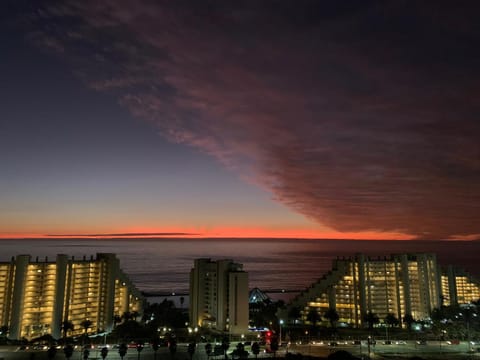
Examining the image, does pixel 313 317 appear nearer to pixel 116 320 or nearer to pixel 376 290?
pixel 376 290

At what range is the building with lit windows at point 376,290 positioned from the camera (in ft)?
289

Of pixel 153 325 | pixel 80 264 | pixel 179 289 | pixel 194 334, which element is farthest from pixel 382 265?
pixel 179 289

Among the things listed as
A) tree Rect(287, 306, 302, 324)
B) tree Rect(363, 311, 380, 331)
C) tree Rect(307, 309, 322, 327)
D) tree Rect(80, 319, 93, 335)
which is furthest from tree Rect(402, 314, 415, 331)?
tree Rect(80, 319, 93, 335)

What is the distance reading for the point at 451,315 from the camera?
8506 centimetres

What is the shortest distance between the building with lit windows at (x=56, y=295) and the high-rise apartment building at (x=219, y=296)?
56.7ft

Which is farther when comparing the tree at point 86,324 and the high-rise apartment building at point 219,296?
the high-rise apartment building at point 219,296

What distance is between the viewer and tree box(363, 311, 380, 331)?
3194 inches

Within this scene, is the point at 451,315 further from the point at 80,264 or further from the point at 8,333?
the point at 8,333

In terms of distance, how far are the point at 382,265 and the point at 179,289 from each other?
10266cm

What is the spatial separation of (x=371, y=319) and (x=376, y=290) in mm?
10136

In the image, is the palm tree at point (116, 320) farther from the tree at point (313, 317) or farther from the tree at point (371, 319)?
the tree at point (371, 319)

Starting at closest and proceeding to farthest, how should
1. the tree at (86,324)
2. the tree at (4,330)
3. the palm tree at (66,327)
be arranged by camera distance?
the tree at (4,330), the palm tree at (66,327), the tree at (86,324)

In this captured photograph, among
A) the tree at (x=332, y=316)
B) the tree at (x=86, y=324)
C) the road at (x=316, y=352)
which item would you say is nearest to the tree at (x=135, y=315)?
the tree at (x=86, y=324)

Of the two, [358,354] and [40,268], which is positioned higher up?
[40,268]
